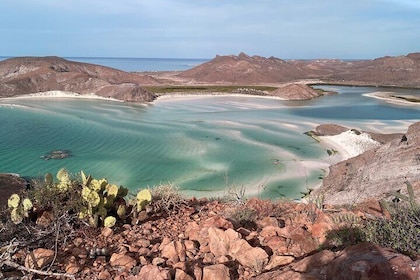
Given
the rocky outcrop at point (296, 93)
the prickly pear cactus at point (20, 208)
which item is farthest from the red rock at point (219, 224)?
the rocky outcrop at point (296, 93)

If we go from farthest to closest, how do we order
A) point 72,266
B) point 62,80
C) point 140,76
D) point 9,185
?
point 140,76
point 62,80
point 9,185
point 72,266

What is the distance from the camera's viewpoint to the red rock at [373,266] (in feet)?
8.61

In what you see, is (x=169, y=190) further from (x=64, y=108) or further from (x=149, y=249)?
(x=64, y=108)

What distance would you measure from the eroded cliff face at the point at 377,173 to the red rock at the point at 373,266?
6626 millimetres

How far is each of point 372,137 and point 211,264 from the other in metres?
25.0

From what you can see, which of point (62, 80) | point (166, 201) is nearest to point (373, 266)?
point (166, 201)

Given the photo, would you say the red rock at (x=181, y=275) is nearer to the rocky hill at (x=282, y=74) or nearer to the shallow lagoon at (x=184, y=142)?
the shallow lagoon at (x=184, y=142)

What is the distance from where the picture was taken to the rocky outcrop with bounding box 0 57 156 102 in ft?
170

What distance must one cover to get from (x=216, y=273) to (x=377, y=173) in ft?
33.8

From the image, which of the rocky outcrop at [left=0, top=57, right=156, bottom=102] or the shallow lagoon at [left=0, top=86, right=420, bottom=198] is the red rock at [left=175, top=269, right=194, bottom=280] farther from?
the rocky outcrop at [left=0, top=57, right=156, bottom=102]

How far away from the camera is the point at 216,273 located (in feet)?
11.0

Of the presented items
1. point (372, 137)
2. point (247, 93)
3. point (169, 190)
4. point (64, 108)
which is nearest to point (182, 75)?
Result: point (247, 93)

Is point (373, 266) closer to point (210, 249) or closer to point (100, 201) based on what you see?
point (210, 249)

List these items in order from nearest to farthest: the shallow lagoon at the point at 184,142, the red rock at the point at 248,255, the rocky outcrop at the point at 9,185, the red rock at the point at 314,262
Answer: the red rock at the point at 314,262, the red rock at the point at 248,255, the rocky outcrop at the point at 9,185, the shallow lagoon at the point at 184,142
